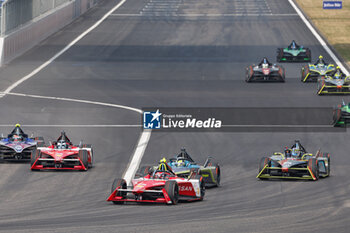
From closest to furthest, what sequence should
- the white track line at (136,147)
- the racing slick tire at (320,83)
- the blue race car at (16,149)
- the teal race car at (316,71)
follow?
the white track line at (136,147), the blue race car at (16,149), the racing slick tire at (320,83), the teal race car at (316,71)

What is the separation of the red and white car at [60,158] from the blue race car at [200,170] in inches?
112

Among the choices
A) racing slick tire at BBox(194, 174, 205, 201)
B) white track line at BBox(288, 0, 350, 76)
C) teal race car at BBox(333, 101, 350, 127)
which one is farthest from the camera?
white track line at BBox(288, 0, 350, 76)

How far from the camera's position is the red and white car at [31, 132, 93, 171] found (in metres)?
27.8

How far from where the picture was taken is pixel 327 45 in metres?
63.7

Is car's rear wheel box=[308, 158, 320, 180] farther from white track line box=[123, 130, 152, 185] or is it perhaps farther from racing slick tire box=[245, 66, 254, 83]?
racing slick tire box=[245, 66, 254, 83]

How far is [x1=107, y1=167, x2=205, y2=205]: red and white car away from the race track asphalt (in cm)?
32

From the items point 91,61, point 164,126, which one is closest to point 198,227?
point 164,126

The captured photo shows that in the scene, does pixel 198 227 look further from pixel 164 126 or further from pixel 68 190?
pixel 164 126

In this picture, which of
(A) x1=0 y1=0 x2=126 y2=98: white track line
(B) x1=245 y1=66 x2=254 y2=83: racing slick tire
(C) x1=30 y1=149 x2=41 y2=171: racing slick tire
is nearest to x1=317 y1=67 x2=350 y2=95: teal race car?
(B) x1=245 y1=66 x2=254 y2=83: racing slick tire

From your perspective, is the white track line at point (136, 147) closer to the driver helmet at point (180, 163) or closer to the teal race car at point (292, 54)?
the driver helmet at point (180, 163)

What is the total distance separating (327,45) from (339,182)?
3870 centimetres

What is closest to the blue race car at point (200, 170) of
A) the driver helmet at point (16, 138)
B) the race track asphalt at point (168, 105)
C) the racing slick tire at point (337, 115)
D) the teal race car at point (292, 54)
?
the race track asphalt at point (168, 105)

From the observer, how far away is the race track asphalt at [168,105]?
20.7 m

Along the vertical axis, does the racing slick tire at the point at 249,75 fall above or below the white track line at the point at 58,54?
above
